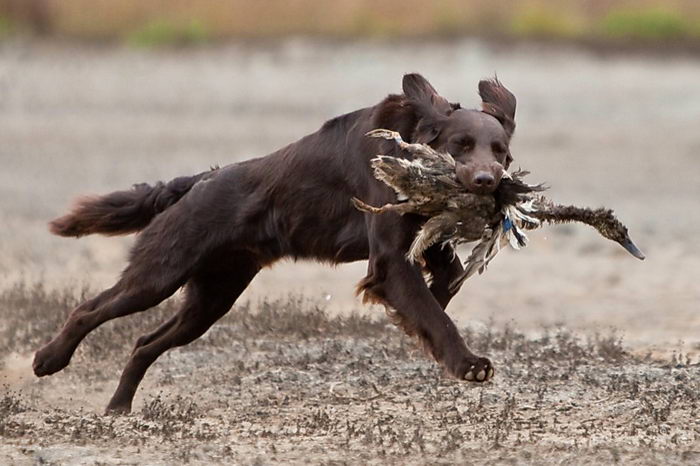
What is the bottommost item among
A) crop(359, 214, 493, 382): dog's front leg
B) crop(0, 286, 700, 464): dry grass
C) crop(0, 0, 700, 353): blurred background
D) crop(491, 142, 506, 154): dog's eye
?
crop(0, 286, 700, 464): dry grass

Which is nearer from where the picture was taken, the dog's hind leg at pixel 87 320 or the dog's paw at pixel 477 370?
the dog's paw at pixel 477 370

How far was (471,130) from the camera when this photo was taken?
7.39 metres

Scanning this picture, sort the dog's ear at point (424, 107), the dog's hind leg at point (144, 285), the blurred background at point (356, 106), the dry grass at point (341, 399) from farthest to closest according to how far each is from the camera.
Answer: the blurred background at point (356, 106)
the dog's hind leg at point (144, 285)
the dog's ear at point (424, 107)
the dry grass at point (341, 399)

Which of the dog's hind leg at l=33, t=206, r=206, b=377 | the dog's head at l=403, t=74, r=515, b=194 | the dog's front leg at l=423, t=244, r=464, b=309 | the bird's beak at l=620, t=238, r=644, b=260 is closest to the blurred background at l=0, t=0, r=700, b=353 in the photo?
the dog's hind leg at l=33, t=206, r=206, b=377

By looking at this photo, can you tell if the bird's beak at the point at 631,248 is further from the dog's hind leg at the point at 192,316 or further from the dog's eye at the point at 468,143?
the dog's hind leg at the point at 192,316

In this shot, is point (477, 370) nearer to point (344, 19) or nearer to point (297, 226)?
point (297, 226)

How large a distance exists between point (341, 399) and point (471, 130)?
1650mm

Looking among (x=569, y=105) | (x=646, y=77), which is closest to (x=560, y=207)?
(x=569, y=105)

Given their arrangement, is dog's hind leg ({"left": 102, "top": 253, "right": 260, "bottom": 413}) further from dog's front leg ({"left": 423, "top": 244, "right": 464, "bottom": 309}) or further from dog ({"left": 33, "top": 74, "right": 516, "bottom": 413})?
dog's front leg ({"left": 423, "top": 244, "right": 464, "bottom": 309})

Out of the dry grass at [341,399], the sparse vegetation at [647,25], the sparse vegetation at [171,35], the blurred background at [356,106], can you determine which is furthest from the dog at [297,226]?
the sparse vegetation at [647,25]

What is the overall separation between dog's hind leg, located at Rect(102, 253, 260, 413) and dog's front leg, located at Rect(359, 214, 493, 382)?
112 cm

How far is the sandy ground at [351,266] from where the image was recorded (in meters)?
7.23

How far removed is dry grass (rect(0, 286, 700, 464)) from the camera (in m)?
6.87

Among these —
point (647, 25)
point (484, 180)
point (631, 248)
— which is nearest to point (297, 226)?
point (484, 180)
